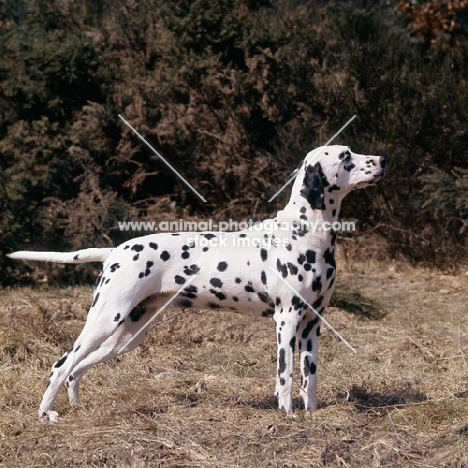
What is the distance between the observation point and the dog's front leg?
6.14 m

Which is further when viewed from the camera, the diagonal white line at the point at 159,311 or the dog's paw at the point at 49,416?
the diagonal white line at the point at 159,311

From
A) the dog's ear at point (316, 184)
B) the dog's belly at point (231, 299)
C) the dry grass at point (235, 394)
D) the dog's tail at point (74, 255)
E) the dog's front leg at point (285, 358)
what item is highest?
the dog's ear at point (316, 184)

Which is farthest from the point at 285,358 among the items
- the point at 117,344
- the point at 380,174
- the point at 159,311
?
the point at 380,174

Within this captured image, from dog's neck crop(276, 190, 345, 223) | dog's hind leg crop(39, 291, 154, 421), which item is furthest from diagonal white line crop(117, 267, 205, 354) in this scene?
dog's neck crop(276, 190, 345, 223)

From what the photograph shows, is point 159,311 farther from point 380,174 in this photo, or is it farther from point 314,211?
point 380,174

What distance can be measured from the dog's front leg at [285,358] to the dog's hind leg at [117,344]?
0.96 meters

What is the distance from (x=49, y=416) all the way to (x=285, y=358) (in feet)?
5.39

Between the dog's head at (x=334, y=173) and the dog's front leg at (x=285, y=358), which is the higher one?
the dog's head at (x=334, y=173)

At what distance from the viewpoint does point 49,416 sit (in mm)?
5984

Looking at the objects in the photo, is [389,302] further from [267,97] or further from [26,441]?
[26,441]

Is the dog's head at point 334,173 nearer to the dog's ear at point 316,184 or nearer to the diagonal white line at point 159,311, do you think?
A: the dog's ear at point 316,184

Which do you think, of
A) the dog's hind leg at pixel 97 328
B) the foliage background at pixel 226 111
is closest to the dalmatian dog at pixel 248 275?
the dog's hind leg at pixel 97 328

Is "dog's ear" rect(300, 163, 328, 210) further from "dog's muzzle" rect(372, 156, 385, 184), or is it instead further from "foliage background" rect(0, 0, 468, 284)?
"foliage background" rect(0, 0, 468, 284)

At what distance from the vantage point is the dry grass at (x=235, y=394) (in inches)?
209
